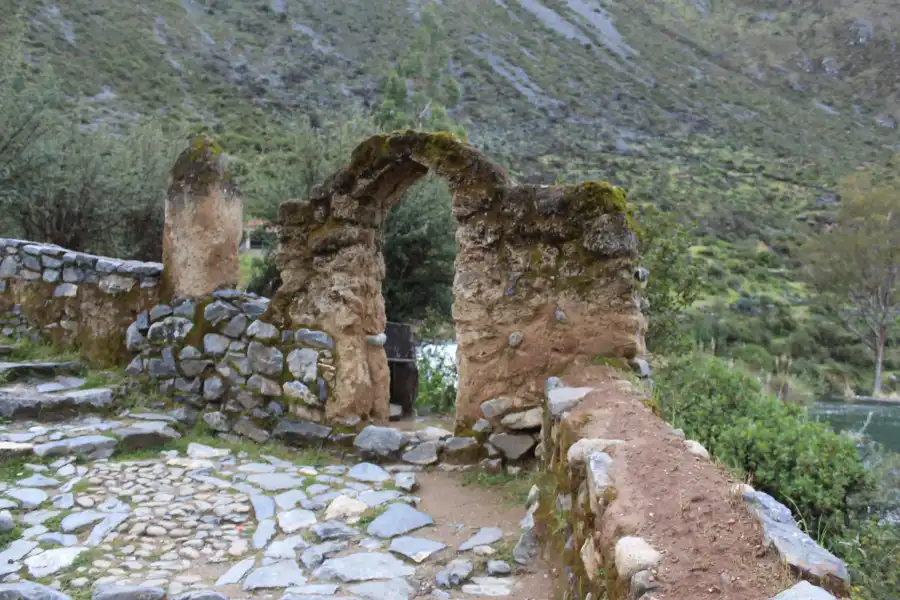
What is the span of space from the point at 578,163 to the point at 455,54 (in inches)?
Result: 769

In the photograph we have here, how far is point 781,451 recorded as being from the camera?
678cm

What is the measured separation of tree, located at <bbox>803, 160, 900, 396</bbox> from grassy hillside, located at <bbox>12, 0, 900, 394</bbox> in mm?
1326

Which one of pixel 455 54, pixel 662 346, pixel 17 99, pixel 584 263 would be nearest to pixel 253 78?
pixel 455 54

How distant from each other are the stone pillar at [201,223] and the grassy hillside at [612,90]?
15200 millimetres

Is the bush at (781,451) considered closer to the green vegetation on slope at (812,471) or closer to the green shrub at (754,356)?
the green vegetation on slope at (812,471)

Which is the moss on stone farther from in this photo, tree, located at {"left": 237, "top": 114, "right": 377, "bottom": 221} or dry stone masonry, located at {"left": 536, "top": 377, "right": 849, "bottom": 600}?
tree, located at {"left": 237, "top": 114, "right": 377, "bottom": 221}

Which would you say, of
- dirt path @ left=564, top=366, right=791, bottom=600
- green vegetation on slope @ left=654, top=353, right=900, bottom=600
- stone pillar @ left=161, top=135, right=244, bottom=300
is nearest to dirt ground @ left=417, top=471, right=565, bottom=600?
dirt path @ left=564, top=366, right=791, bottom=600

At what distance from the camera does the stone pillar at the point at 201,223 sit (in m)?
5.91

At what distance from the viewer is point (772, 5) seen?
76062 millimetres

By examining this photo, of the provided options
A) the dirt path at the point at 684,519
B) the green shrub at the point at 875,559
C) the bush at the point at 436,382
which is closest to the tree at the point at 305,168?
the bush at the point at 436,382

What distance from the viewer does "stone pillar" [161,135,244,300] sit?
5.91 m

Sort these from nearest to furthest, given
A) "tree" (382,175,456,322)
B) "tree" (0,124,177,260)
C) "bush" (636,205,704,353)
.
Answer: "bush" (636,205,704,353) → "tree" (0,124,177,260) → "tree" (382,175,456,322)

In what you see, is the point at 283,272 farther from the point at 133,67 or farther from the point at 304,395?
the point at 133,67

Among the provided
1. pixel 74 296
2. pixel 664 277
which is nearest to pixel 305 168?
pixel 74 296
